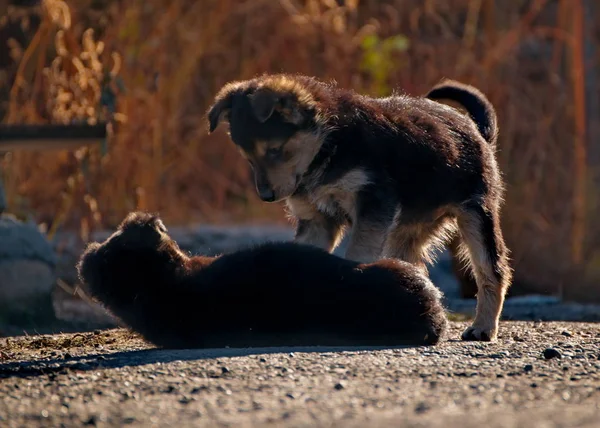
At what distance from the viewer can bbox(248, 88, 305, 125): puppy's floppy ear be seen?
7090 mm

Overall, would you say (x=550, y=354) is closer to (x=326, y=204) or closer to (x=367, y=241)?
(x=367, y=241)

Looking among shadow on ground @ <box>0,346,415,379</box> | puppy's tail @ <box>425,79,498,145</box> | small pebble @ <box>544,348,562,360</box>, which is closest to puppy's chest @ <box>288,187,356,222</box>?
shadow on ground @ <box>0,346,415,379</box>

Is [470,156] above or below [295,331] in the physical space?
above

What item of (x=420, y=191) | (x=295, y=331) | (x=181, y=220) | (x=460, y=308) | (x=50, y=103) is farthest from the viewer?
(x=181, y=220)

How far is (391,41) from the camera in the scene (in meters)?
12.5

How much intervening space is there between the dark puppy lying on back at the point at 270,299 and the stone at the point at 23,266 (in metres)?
Result: 2.49

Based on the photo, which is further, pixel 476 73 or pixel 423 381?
pixel 476 73

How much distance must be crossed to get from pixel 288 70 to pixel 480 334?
654cm

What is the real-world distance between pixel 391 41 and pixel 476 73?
0.99 meters

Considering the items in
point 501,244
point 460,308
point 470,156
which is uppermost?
point 470,156

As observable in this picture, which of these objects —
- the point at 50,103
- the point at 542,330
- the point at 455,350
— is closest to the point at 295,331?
the point at 455,350

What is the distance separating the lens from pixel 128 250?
245 inches

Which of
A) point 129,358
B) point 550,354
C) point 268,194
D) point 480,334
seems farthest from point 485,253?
point 129,358

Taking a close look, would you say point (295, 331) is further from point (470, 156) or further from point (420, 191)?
point (470, 156)
